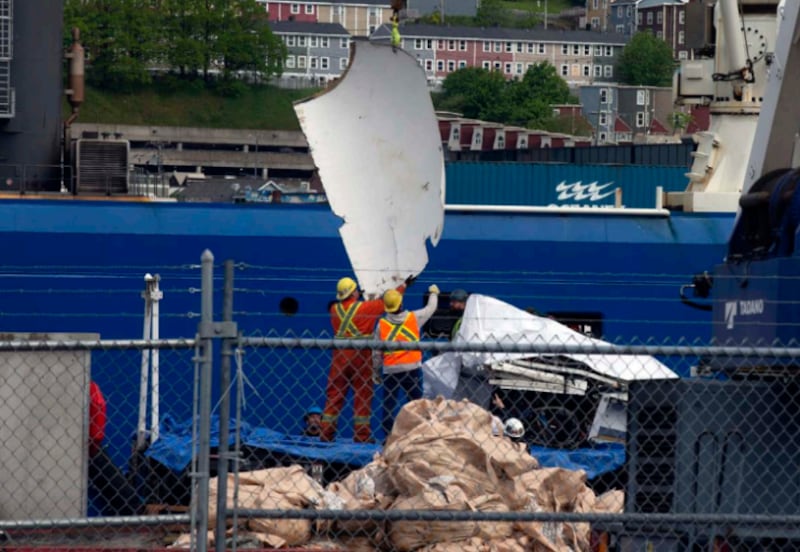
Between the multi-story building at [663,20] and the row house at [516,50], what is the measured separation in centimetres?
485

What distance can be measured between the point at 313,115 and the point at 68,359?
257 inches

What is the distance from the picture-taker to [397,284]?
15875 mm

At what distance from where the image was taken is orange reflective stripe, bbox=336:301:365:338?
15227 millimetres

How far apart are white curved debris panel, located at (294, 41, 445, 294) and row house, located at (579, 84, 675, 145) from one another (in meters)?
87.7

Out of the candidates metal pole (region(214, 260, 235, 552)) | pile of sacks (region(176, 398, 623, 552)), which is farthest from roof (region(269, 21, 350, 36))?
metal pole (region(214, 260, 235, 552))

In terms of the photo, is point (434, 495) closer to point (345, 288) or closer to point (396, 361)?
point (396, 361)

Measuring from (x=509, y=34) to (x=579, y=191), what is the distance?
123034 mm

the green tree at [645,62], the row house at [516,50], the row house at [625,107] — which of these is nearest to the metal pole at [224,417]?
the row house at [625,107]

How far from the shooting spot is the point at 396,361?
14.6 meters

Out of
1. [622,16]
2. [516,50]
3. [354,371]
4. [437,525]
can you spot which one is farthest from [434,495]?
[622,16]

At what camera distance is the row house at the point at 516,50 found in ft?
456

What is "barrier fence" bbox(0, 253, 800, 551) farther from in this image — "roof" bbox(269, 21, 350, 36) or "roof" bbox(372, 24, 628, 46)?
"roof" bbox(269, 21, 350, 36)

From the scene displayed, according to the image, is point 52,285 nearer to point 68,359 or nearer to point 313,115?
point 313,115

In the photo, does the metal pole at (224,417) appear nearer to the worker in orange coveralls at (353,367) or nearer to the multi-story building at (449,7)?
the worker in orange coveralls at (353,367)
